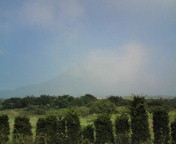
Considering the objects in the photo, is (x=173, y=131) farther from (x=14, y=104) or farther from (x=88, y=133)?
(x=14, y=104)

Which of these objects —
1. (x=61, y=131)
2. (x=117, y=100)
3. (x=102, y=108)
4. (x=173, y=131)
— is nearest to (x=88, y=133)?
(x=61, y=131)

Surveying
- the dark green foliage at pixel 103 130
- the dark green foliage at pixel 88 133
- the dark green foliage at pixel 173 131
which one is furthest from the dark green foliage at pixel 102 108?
the dark green foliage at pixel 173 131

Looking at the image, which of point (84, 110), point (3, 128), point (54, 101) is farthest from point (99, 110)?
point (3, 128)

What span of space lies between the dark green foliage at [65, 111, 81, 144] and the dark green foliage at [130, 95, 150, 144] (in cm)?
354

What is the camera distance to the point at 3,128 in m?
22.4

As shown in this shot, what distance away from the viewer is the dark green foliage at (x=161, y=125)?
21.7 metres

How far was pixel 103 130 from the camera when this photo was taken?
21.9 metres

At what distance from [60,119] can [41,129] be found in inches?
54.9

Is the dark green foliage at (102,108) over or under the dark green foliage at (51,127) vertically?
over

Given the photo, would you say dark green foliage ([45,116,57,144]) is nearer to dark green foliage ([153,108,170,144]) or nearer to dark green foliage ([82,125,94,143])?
dark green foliage ([82,125,94,143])

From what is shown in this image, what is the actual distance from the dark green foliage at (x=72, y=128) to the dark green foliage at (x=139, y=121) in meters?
3.54

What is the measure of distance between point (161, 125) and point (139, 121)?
4.68ft

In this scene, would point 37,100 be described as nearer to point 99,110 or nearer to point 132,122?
point 99,110

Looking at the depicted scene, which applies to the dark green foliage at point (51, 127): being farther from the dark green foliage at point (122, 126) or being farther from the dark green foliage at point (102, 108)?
the dark green foliage at point (102, 108)
